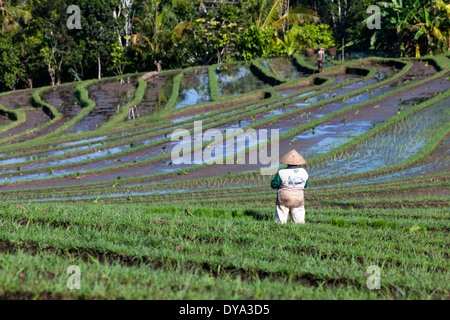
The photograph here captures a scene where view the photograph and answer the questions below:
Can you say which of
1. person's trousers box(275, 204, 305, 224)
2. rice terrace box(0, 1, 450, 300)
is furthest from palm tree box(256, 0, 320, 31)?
person's trousers box(275, 204, 305, 224)

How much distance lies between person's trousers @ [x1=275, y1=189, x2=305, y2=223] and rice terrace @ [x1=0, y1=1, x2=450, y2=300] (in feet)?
1.22

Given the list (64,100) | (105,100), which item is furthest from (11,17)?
(105,100)

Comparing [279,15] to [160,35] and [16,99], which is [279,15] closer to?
[160,35]


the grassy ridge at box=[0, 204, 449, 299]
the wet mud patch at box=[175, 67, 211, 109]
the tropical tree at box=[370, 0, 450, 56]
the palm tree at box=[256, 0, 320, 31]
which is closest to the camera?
the grassy ridge at box=[0, 204, 449, 299]

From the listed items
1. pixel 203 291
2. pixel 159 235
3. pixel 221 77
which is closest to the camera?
pixel 203 291

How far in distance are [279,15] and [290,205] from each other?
103 ft

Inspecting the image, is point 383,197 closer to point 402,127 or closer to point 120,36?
point 402,127

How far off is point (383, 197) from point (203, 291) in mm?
8324

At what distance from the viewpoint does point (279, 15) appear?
1474 inches

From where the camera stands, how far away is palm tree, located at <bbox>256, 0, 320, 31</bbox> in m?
35.5

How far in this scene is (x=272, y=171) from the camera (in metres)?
14.2

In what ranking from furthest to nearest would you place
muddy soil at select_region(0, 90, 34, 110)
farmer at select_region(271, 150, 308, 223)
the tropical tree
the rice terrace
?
the tropical tree
muddy soil at select_region(0, 90, 34, 110)
farmer at select_region(271, 150, 308, 223)
the rice terrace

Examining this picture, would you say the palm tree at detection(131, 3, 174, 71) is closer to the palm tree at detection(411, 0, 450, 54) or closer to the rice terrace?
the rice terrace
